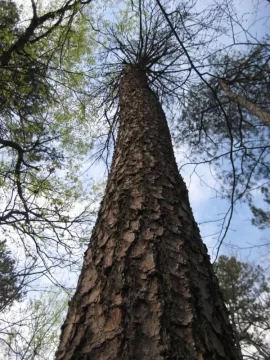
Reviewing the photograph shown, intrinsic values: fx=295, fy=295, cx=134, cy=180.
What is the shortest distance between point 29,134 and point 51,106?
746 mm

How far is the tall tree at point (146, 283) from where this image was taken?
84 cm

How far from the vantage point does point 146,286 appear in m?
1.00

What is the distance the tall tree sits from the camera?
84cm

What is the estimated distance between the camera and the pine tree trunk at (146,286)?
84cm

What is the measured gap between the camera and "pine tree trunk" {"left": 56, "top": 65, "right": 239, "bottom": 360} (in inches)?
33.1

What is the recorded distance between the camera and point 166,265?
1104 mm

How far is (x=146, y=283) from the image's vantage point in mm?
1009

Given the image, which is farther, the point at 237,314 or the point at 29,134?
the point at 237,314

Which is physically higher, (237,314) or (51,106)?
(51,106)

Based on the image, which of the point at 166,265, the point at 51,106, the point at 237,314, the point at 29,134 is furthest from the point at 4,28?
the point at 237,314

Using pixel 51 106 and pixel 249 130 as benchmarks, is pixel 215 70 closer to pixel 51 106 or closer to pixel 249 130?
pixel 249 130

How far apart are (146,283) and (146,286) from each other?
0.04ft

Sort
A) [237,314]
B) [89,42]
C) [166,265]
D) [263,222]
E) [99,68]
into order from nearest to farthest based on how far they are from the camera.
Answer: [166,265], [263,222], [99,68], [89,42], [237,314]

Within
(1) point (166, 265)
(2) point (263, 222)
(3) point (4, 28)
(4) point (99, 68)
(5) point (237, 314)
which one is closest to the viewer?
(1) point (166, 265)
